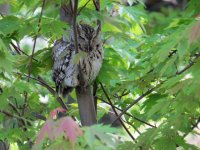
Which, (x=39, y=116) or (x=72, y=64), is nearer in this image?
(x=72, y=64)

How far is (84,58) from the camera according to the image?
2283 mm

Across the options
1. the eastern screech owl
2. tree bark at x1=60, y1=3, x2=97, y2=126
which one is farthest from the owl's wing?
tree bark at x1=60, y1=3, x2=97, y2=126

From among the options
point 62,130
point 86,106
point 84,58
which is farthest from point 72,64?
point 62,130

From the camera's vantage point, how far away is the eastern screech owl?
2.31 m

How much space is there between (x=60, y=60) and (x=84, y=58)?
0.55 feet

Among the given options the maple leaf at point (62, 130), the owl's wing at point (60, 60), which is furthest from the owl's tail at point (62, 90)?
the maple leaf at point (62, 130)

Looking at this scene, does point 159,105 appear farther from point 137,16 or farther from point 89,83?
point 137,16

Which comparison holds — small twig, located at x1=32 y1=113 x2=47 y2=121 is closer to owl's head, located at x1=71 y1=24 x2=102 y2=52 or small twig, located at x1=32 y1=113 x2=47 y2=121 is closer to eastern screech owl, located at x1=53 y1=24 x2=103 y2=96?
eastern screech owl, located at x1=53 y1=24 x2=103 y2=96

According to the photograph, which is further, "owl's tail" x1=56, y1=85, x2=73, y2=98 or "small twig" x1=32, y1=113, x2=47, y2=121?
"small twig" x1=32, y1=113, x2=47, y2=121

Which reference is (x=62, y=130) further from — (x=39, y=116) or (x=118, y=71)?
(x=39, y=116)

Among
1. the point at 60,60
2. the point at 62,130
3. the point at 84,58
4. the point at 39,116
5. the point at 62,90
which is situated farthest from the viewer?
the point at 39,116

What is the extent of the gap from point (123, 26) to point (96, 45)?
0.54 m

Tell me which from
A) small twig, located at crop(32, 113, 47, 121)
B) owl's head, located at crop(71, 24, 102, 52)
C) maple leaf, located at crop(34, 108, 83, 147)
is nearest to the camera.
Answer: maple leaf, located at crop(34, 108, 83, 147)

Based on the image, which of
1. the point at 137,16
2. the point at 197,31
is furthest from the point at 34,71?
the point at 197,31
